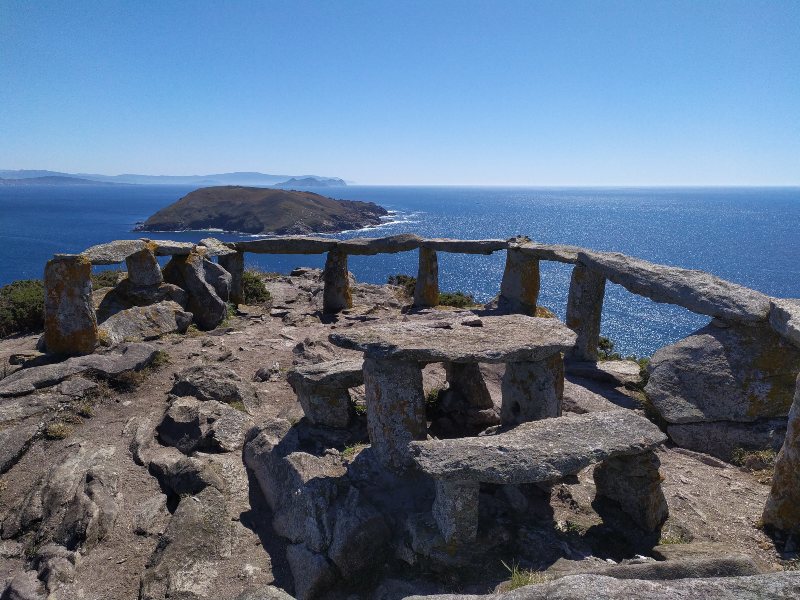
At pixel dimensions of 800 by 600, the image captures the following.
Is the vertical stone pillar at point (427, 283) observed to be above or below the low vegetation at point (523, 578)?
above

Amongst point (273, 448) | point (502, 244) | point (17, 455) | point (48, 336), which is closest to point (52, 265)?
point (48, 336)

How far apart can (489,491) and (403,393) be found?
171 cm

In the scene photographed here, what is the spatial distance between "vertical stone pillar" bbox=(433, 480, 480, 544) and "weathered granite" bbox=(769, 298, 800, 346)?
19.6 ft

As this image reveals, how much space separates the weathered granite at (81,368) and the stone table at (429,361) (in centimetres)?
561

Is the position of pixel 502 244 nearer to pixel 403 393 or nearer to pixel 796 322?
pixel 796 322

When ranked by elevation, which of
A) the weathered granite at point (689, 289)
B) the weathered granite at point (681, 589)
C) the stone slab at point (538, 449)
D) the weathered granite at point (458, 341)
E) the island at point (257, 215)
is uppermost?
the weathered granite at point (689, 289)

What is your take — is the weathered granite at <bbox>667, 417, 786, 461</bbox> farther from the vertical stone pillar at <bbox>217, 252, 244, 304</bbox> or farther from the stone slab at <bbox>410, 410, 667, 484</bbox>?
the vertical stone pillar at <bbox>217, 252, 244, 304</bbox>

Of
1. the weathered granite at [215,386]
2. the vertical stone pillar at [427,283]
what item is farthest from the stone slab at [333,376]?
the vertical stone pillar at [427,283]

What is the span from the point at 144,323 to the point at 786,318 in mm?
A: 13796

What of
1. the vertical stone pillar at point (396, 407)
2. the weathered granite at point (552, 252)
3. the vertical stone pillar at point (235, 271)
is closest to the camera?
the vertical stone pillar at point (396, 407)

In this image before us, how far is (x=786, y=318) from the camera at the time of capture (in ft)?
30.0

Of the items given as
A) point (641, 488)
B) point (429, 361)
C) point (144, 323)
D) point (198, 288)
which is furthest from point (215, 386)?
point (641, 488)

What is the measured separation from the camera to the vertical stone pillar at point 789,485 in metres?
6.87

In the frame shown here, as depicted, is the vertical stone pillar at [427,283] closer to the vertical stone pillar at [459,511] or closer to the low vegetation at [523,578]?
the vertical stone pillar at [459,511]
